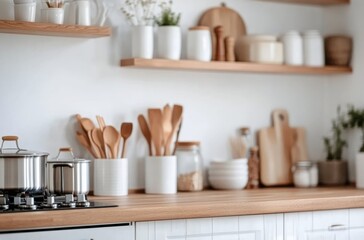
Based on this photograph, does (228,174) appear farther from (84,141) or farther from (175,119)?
(84,141)

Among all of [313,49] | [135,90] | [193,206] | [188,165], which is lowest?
[193,206]

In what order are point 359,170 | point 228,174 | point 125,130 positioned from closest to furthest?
point 125,130 → point 228,174 → point 359,170

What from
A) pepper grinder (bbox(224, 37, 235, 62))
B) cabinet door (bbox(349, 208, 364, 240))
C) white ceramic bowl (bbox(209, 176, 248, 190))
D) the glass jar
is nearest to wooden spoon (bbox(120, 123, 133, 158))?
the glass jar

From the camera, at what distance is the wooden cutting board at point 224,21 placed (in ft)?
13.2

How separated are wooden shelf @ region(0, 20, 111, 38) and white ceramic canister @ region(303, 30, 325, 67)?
120cm

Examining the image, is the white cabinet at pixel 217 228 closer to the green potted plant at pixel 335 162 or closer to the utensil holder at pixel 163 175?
the utensil holder at pixel 163 175

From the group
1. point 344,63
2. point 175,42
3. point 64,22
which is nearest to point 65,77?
point 64,22

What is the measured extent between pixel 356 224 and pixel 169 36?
1.22m

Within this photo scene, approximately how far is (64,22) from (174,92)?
68 cm

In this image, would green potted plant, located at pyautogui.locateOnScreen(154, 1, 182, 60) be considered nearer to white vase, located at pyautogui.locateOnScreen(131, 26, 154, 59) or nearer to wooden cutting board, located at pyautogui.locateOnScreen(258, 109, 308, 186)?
white vase, located at pyautogui.locateOnScreen(131, 26, 154, 59)

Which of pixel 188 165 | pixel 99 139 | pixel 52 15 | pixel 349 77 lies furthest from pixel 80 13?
pixel 349 77

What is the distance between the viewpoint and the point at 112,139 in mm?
3607

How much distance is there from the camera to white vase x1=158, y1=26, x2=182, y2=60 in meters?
3.76

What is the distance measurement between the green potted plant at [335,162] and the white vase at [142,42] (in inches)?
46.7
